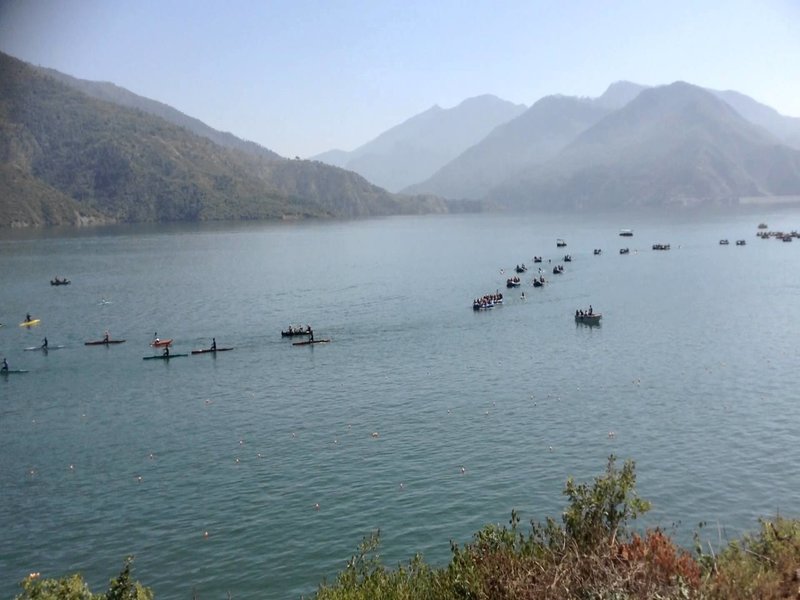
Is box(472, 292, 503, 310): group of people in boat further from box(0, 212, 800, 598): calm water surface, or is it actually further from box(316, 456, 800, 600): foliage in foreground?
box(316, 456, 800, 600): foliage in foreground

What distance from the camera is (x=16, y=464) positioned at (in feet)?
147

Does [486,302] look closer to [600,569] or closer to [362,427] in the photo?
[362,427]

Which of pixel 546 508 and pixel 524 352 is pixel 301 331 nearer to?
pixel 524 352

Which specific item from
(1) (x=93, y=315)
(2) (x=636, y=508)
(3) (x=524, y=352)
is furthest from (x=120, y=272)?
(2) (x=636, y=508)

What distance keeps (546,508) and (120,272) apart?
13415 cm

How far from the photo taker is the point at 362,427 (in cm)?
4919

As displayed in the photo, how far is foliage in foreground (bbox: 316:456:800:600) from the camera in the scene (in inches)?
682

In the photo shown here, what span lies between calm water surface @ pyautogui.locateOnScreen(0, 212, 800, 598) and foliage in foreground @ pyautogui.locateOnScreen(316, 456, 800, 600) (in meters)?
10.5

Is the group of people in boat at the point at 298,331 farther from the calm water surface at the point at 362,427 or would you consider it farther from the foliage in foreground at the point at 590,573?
the foliage in foreground at the point at 590,573

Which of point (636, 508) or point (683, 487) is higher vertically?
point (636, 508)

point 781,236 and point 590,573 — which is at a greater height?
point 781,236

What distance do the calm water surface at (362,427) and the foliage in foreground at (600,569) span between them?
10484 mm

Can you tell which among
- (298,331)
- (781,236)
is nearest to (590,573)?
(298,331)

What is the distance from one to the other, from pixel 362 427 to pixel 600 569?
32.3 m
